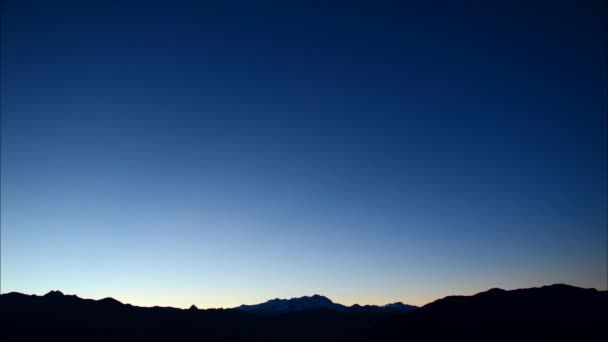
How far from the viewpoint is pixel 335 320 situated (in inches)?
6727

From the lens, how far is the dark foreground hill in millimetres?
80938

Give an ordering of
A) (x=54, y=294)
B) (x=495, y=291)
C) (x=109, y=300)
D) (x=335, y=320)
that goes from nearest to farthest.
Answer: (x=495, y=291) → (x=109, y=300) → (x=54, y=294) → (x=335, y=320)

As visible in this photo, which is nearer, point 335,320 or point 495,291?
point 495,291

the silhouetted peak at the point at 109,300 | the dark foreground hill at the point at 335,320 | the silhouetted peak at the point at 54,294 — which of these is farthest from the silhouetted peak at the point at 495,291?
the silhouetted peak at the point at 54,294

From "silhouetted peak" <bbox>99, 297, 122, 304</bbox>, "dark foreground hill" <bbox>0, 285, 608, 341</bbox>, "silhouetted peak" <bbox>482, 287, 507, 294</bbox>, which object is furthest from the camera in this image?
"silhouetted peak" <bbox>99, 297, 122, 304</bbox>

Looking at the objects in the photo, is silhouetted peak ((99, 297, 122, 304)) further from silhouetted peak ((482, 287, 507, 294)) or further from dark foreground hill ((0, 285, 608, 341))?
silhouetted peak ((482, 287, 507, 294))

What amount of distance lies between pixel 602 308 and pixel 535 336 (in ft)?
81.7

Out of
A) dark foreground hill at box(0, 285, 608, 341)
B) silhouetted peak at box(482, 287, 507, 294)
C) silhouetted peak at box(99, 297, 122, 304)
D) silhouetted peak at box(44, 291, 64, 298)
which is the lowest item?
dark foreground hill at box(0, 285, 608, 341)

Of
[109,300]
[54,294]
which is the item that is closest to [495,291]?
[109,300]

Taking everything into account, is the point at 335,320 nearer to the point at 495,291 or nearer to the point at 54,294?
the point at 495,291

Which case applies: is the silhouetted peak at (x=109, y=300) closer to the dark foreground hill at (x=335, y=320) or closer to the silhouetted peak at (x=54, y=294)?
the dark foreground hill at (x=335, y=320)

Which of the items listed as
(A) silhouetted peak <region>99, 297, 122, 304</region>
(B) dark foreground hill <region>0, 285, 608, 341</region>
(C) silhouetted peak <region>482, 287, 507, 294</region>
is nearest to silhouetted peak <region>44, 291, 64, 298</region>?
(B) dark foreground hill <region>0, 285, 608, 341</region>

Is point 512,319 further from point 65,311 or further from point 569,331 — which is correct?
point 65,311

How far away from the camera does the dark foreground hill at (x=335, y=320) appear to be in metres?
80.9
